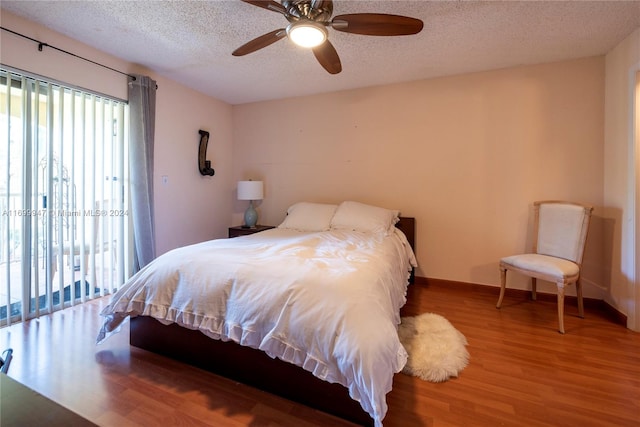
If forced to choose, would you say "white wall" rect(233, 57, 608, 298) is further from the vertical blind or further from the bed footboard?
the bed footboard

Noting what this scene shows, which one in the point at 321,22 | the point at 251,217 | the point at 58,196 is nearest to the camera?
the point at 321,22

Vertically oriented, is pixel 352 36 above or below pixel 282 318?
above

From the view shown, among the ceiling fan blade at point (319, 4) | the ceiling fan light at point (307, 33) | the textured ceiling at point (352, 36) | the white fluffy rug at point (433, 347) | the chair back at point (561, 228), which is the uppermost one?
the textured ceiling at point (352, 36)

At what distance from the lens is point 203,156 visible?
360 centimetres

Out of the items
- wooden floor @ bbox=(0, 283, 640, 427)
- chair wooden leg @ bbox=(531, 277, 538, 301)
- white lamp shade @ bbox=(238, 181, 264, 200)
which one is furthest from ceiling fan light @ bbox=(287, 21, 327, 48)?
chair wooden leg @ bbox=(531, 277, 538, 301)

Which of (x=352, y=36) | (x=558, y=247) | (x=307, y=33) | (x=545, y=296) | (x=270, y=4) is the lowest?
(x=545, y=296)

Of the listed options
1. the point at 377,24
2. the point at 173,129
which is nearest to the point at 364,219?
the point at 377,24

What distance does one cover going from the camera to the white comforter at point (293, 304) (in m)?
1.13

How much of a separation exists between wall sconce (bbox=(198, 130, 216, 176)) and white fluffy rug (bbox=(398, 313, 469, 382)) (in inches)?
115

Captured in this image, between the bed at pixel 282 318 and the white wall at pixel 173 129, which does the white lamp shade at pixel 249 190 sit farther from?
the bed at pixel 282 318

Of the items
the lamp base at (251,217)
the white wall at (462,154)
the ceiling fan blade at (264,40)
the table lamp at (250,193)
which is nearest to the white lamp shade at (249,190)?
the table lamp at (250,193)

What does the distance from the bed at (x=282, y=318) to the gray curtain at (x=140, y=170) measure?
118 centimetres

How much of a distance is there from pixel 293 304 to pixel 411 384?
859mm

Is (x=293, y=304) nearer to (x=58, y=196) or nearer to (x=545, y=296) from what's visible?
(x=58, y=196)
